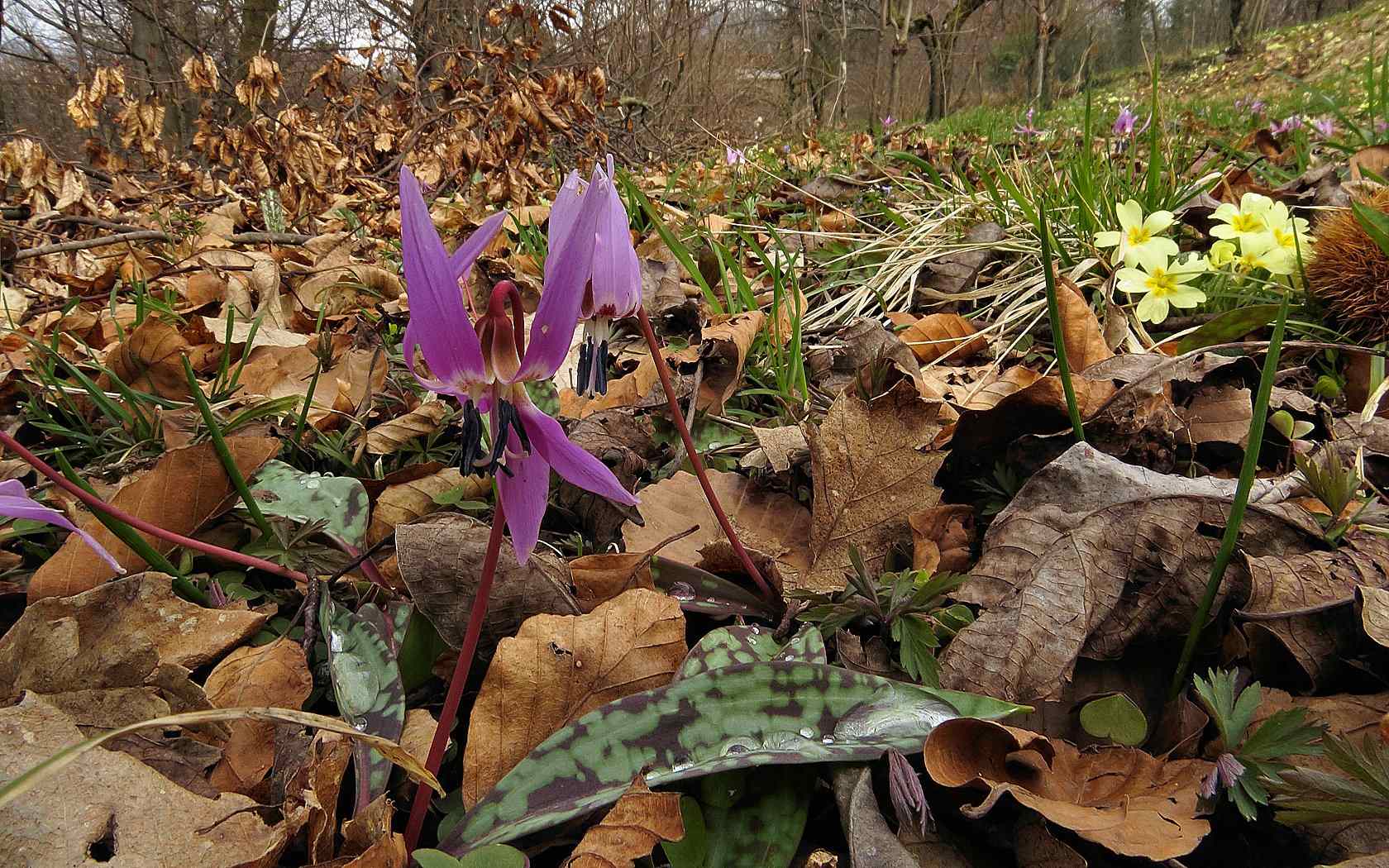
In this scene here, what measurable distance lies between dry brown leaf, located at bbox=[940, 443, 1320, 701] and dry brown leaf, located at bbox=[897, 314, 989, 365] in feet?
3.50

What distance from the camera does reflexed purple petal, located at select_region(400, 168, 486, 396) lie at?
0.65 m

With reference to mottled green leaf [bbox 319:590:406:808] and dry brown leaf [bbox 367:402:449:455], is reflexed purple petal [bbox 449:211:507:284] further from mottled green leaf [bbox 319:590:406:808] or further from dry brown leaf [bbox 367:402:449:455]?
dry brown leaf [bbox 367:402:449:455]

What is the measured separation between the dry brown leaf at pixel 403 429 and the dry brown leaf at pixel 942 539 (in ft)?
3.20

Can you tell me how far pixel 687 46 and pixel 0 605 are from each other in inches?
388

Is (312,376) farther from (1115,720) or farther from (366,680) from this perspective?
(1115,720)

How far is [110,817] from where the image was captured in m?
0.74

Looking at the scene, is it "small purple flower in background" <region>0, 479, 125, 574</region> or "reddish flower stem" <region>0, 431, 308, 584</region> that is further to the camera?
"reddish flower stem" <region>0, 431, 308, 584</region>

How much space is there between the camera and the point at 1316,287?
1936 mm

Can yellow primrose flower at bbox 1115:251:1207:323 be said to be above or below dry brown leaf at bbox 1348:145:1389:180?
below

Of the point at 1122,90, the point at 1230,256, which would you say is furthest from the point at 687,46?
the point at 1122,90

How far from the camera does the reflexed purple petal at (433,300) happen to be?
2.14 feet

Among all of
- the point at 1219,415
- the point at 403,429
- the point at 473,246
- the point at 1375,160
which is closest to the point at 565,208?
the point at 473,246

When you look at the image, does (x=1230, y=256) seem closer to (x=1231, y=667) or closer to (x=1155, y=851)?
(x=1231, y=667)

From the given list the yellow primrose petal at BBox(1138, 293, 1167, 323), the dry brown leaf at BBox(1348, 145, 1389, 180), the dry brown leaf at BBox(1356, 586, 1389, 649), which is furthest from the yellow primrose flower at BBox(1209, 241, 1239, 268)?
the dry brown leaf at BBox(1356, 586, 1389, 649)
